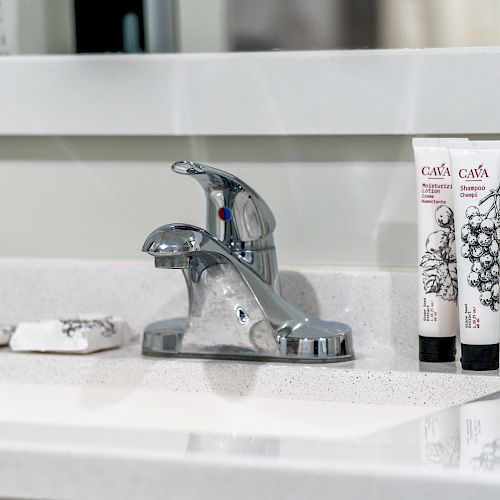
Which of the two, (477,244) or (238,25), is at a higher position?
(238,25)

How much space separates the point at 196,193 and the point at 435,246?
0.22 meters

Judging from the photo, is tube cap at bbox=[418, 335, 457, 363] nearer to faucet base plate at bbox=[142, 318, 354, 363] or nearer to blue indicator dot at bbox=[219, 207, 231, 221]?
faucet base plate at bbox=[142, 318, 354, 363]

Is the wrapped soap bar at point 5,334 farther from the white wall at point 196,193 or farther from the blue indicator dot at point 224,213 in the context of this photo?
the blue indicator dot at point 224,213

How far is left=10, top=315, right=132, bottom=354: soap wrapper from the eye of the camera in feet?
2.44

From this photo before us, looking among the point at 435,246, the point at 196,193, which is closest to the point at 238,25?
the point at 196,193

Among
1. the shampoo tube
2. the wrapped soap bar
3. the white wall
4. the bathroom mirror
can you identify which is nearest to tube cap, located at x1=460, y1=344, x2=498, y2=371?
the shampoo tube

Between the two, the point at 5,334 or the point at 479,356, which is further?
the point at 5,334

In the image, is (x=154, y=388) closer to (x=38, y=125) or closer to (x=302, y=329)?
(x=302, y=329)

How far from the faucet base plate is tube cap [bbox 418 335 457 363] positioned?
6 centimetres

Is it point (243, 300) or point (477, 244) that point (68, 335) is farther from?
point (477, 244)

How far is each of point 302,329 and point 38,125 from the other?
0.30 m

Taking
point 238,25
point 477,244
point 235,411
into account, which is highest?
point 238,25

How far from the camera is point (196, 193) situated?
31.4 inches

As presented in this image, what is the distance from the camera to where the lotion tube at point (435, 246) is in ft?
2.20
